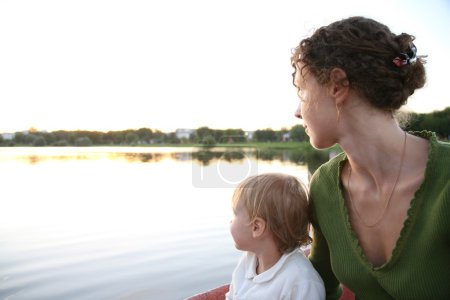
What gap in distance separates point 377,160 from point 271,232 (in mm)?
509

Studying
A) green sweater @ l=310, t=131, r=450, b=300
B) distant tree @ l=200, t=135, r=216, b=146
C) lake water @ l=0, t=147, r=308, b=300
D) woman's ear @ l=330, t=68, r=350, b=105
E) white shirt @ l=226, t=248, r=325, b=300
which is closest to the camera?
green sweater @ l=310, t=131, r=450, b=300

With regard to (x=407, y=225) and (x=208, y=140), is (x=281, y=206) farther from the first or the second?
(x=208, y=140)

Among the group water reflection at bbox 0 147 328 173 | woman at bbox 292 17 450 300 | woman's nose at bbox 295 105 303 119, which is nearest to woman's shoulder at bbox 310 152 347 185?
woman at bbox 292 17 450 300

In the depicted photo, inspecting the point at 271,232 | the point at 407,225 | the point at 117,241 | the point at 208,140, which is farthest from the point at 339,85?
the point at 208,140

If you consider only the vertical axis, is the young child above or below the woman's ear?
below

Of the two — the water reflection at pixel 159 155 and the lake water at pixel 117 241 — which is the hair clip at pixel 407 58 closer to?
the lake water at pixel 117 241

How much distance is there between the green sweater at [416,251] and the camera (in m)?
1.39

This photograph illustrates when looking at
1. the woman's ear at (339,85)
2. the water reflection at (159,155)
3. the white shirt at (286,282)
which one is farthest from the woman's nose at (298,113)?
the water reflection at (159,155)

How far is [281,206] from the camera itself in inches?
70.1

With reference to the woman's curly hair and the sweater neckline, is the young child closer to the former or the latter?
the sweater neckline

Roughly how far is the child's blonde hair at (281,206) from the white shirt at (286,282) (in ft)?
0.21

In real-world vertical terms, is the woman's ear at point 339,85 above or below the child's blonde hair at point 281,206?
above

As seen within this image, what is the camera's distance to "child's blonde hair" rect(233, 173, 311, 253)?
1.78 m

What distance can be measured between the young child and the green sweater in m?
0.16
